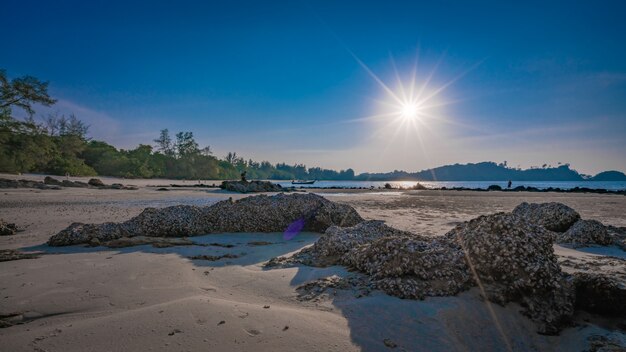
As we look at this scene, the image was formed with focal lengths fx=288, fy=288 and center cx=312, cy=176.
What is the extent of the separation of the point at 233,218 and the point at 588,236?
8.41 metres

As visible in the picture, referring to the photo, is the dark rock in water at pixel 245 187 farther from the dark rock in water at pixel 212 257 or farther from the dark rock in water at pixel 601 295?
the dark rock in water at pixel 601 295

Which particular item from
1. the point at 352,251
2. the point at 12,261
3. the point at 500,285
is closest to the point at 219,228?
the point at 12,261

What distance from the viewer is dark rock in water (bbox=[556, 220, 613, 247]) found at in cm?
649

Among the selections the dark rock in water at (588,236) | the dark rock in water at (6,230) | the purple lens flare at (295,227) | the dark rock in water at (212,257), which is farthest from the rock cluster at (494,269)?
the dark rock in water at (6,230)

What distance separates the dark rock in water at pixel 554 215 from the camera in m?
7.96

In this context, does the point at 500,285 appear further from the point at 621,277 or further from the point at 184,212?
the point at 184,212

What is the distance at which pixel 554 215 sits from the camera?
8.18 m

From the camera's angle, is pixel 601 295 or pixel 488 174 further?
pixel 488 174

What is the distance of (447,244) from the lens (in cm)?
379

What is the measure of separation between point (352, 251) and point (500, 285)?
1869 mm

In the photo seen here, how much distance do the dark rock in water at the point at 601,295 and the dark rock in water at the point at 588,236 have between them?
4.29m

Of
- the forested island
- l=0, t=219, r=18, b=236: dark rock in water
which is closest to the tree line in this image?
the forested island

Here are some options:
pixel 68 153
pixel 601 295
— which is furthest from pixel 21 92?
pixel 601 295

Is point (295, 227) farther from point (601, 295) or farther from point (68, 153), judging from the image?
point (68, 153)
